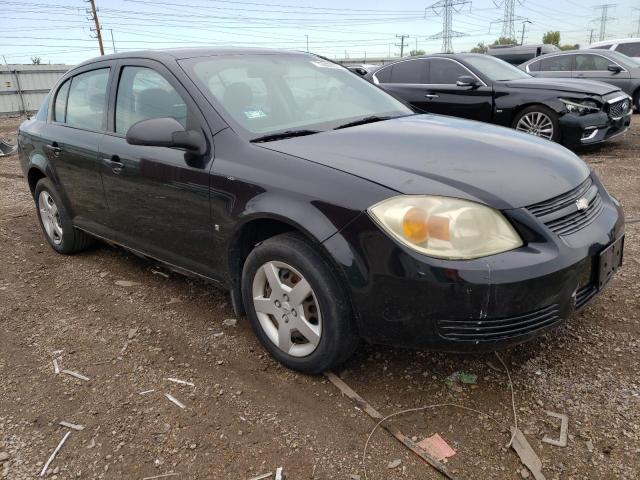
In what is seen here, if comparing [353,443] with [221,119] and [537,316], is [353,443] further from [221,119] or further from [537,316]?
[221,119]

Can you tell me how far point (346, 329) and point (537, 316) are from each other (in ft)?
2.65

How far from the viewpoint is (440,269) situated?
6.75 ft

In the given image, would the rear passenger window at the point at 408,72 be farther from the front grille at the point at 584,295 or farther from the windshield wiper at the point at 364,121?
the front grille at the point at 584,295

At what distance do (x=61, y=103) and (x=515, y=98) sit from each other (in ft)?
19.6

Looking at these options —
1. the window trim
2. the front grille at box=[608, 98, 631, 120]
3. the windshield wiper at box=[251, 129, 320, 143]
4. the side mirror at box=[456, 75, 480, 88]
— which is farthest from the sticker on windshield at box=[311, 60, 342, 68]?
the front grille at box=[608, 98, 631, 120]

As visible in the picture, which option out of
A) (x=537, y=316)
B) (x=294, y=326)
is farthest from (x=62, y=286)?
(x=537, y=316)

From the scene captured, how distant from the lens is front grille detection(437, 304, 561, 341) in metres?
2.12

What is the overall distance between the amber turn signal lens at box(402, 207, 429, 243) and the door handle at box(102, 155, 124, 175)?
205 cm

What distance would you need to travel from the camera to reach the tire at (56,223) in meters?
4.33

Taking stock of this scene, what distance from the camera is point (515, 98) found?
755cm

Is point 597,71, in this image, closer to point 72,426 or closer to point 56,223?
point 56,223

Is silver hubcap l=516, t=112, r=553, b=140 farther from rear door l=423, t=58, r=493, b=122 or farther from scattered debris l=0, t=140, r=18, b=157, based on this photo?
scattered debris l=0, t=140, r=18, b=157

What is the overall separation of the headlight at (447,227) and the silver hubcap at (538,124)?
597 cm

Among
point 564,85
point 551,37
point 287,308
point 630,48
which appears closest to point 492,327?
point 287,308
